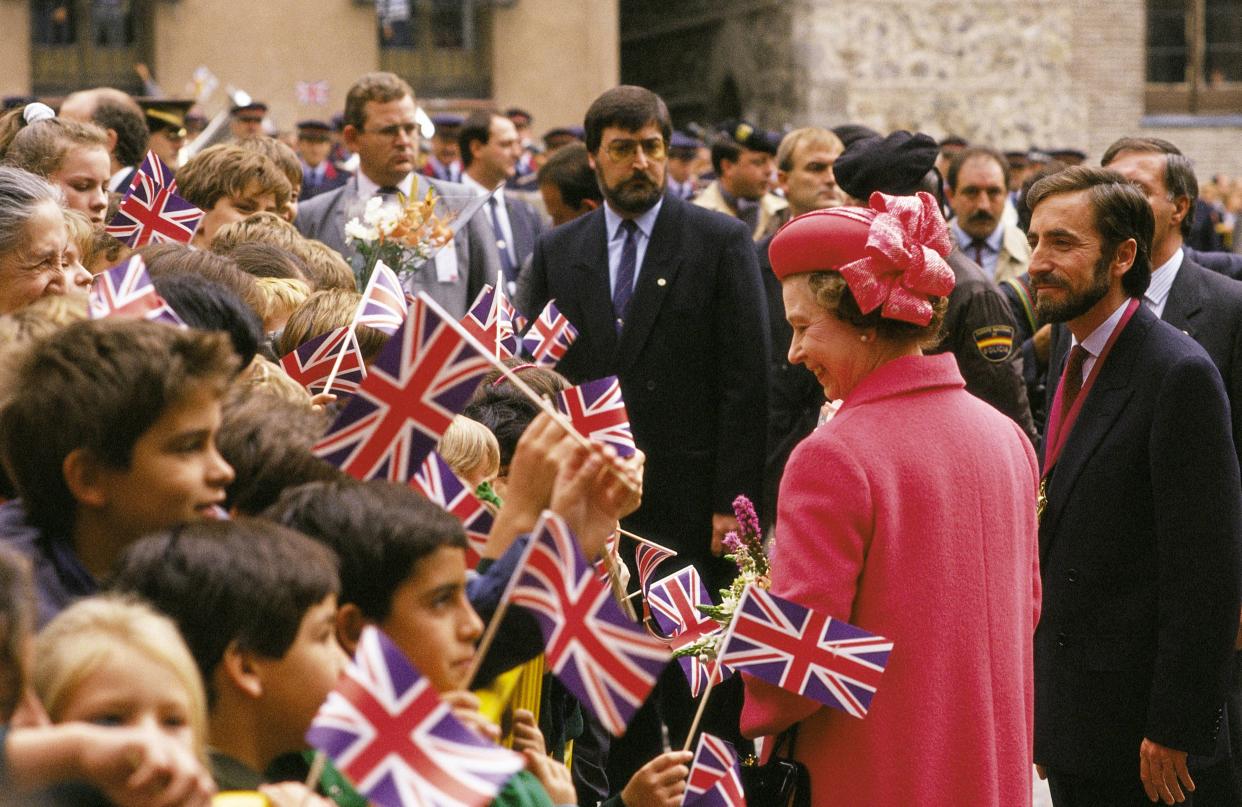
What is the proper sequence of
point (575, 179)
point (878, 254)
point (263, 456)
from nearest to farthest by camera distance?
point (263, 456)
point (878, 254)
point (575, 179)

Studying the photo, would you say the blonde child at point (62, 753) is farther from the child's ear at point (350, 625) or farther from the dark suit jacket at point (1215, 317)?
the dark suit jacket at point (1215, 317)

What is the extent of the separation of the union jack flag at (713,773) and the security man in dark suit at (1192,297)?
1701 mm

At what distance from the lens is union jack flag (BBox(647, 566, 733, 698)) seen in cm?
404

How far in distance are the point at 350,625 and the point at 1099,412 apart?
2.46 m

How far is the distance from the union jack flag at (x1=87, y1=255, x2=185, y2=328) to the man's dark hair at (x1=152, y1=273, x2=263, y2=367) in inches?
13.7

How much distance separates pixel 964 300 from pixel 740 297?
→ 0.85 m

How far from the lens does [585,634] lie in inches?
108

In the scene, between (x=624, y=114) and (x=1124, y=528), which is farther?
(x=624, y=114)

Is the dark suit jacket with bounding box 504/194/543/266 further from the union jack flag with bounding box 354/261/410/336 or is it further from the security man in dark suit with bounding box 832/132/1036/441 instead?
the union jack flag with bounding box 354/261/410/336

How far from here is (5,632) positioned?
6.30ft

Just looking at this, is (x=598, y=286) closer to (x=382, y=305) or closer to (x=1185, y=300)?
(x=1185, y=300)

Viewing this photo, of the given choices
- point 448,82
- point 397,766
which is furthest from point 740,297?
point 448,82

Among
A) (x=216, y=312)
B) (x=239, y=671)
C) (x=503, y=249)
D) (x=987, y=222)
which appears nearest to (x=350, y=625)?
(x=239, y=671)

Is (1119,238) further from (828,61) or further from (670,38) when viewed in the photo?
(670,38)
